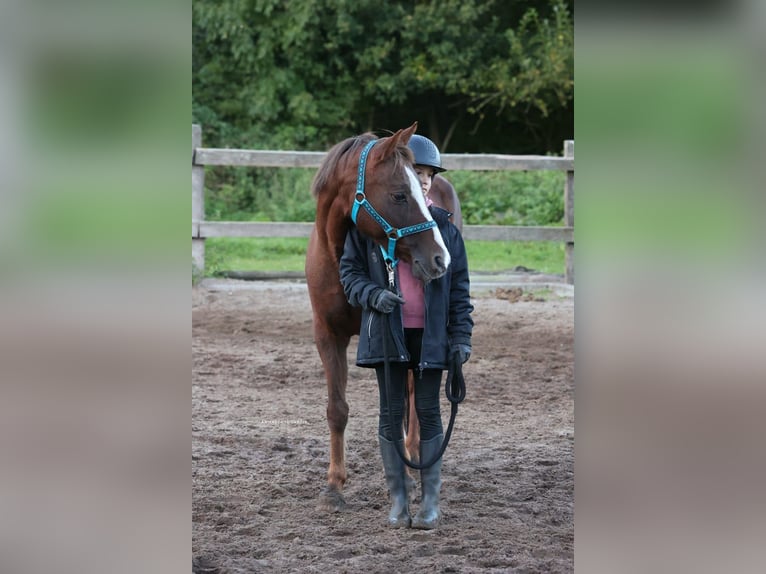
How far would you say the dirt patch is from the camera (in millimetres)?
3205

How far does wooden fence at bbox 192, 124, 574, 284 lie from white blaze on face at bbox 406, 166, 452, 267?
6174 millimetres

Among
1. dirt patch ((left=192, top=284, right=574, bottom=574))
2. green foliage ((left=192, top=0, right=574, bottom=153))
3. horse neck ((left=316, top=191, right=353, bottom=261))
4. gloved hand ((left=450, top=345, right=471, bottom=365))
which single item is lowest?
dirt patch ((left=192, top=284, right=574, bottom=574))

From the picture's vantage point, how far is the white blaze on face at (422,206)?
3.44 meters

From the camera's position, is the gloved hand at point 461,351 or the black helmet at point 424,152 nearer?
the gloved hand at point 461,351

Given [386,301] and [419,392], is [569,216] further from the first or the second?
[386,301]

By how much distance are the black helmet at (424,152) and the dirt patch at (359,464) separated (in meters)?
1.48

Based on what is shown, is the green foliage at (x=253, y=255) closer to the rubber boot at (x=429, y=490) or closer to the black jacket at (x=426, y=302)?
the black jacket at (x=426, y=302)

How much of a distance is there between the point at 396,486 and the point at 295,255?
9.43 metres

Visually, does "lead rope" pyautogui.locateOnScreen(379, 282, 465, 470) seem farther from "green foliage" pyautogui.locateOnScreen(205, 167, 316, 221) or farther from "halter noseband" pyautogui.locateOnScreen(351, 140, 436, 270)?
"green foliage" pyautogui.locateOnScreen(205, 167, 316, 221)

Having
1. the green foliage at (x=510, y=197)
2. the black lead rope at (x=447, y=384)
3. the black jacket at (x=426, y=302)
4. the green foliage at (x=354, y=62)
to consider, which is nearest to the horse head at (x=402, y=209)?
the black jacket at (x=426, y=302)

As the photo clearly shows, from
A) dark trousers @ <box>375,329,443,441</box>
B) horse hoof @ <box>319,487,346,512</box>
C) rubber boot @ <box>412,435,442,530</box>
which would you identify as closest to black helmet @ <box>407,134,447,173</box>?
dark trousers @ <box>375,329,443,441</box>

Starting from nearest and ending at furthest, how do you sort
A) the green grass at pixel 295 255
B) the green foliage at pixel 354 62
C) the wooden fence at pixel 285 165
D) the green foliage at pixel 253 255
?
1. the wooden fence at pixel 285 165
2. the green foliage at pixel 253 255
3. the green grass at pixel 295 255
4. the green foliage at pixel 354 62
